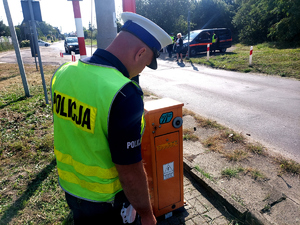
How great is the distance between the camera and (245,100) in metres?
6.61

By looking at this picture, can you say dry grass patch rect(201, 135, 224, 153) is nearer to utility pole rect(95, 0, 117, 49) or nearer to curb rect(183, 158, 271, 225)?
curb rect(183, 158, 271, 225)

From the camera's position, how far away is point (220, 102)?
6.57 m

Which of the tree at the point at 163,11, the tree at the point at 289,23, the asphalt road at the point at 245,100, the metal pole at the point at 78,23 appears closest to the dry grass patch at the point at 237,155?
the asphalt road at the point at 245,100

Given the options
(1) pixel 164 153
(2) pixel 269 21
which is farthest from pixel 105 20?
(2) pixel 269 21

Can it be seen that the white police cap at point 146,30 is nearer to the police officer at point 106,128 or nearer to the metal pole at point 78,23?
the police officer at point 106,128

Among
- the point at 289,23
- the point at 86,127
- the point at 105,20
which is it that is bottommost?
the point at 86,127

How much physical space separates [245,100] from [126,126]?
6.26 meters

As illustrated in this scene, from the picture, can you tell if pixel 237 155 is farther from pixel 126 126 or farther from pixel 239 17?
pixel 239 17

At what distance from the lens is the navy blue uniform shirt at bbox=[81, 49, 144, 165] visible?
107cm

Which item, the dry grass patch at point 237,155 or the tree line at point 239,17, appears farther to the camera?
the tree line at point 239,17

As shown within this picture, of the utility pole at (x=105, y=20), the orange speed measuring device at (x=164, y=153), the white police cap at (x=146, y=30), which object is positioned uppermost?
the utility pole at (x=105, y=20)

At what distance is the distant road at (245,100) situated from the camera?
14.6ft

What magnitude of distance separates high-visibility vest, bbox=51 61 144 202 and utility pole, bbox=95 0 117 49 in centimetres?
208

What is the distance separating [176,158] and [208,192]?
80 centimetres
